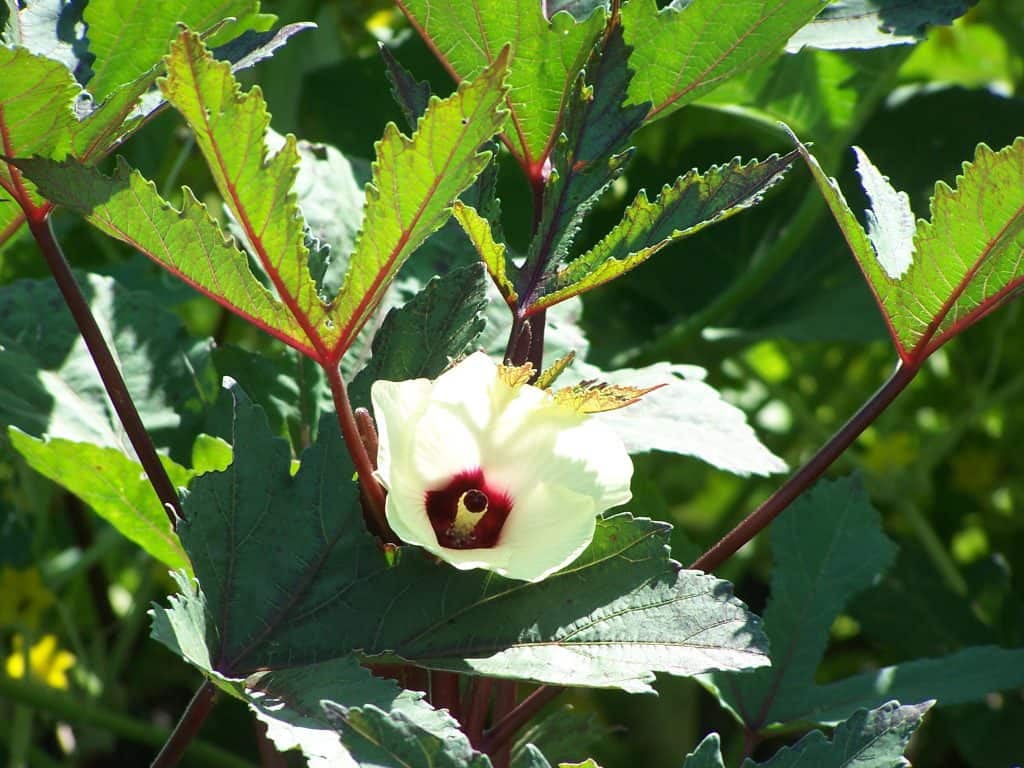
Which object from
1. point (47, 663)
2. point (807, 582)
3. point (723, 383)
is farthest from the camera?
point (723, 383)

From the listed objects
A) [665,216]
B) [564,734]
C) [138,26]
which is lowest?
[564,734]

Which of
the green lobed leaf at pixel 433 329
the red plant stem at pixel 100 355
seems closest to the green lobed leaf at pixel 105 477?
the red plant stem at pixel 100 355

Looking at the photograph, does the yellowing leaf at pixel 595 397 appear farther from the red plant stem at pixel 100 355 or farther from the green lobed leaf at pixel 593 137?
the red plant stem at pixel 100 355

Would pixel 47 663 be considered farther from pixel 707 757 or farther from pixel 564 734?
pixel 707 757

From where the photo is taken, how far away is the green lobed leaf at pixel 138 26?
0.61 metres

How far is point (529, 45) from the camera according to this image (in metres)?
0.58

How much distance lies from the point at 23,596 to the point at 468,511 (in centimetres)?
67

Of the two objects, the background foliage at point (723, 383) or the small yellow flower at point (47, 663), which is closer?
the background foliage at point (723, 383)

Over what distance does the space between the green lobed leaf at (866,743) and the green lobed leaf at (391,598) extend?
0.07 metres

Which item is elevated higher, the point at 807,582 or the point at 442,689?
the point at 442,689

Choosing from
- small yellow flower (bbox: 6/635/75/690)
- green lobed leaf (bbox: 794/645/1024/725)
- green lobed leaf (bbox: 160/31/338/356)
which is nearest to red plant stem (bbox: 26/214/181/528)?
green lobed leaf (bbox: 160/31/338/356)

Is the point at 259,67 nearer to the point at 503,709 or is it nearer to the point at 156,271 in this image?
the point at 156,271

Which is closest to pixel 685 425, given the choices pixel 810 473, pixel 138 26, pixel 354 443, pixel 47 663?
pixel 810 473

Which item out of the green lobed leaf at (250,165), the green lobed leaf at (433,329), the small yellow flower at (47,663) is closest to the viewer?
the green lobed leaf at (250,165)
